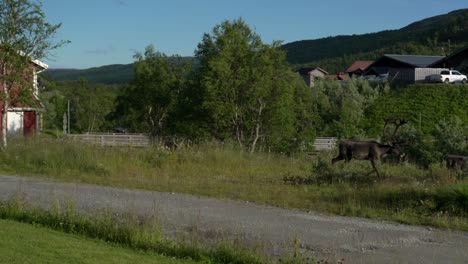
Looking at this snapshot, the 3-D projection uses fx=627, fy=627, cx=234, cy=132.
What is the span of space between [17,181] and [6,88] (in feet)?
30.1

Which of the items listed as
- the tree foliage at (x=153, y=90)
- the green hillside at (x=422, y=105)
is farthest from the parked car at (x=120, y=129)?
the green hillside at (x=422, y=105)

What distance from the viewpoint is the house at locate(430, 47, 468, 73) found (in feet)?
227

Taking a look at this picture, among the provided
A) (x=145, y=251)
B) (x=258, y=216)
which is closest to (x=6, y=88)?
(x=258, y=216)

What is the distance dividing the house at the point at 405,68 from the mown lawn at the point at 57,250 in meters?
59.5

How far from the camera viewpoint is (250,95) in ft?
145

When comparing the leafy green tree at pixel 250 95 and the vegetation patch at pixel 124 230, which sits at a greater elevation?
the leafy green tree at pixel 250 95

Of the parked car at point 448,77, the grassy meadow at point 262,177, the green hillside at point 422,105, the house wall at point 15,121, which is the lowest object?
the grassy meadow at point 262,177

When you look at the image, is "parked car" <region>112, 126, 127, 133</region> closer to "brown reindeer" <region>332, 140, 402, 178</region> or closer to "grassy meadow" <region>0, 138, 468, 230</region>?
"grassy meadow" <region>0, 138, 468, 230</region>

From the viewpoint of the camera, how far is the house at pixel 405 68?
6519 cm

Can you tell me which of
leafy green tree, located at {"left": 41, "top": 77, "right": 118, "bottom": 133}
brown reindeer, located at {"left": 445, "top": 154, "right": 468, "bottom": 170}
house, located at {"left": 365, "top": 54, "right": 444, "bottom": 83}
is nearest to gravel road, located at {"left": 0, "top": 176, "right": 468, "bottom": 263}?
brown reindeer, located at {"left": 445, "top": 154, "right": 468, "bottom": 170}

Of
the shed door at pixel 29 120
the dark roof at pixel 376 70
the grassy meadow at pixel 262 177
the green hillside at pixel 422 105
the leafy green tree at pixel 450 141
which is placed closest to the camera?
the grassy meadow at pixel 262 177

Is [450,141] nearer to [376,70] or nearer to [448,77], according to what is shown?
[448,77]

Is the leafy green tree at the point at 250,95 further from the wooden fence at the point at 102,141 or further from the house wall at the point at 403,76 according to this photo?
the house wall at the point at 403,76

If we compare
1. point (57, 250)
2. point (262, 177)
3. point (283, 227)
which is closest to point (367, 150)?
point (262, 177)
